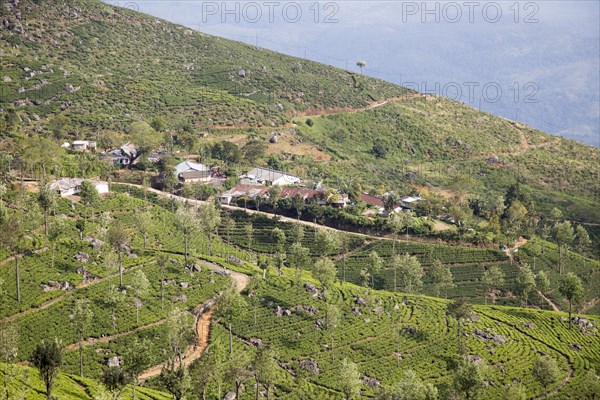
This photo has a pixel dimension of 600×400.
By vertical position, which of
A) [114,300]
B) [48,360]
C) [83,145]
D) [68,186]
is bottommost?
[114,300]

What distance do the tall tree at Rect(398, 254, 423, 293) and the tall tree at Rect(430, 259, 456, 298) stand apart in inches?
Answer: 95.4

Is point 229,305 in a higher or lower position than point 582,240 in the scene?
lower

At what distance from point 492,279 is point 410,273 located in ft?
57.0

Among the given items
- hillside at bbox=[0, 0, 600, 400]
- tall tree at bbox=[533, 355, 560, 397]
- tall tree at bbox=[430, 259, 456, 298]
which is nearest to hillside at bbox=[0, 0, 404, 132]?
hillside at bbox=[0, 0, 600, 400]

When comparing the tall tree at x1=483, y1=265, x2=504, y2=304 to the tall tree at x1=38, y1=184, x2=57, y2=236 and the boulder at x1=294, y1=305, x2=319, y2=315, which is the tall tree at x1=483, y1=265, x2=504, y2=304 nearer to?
the boulder at x1=294, y1=305, x2=319, y2=315

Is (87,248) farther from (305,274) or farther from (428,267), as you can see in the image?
(428,267)

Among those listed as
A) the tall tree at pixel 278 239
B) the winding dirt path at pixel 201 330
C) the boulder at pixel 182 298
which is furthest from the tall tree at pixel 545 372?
the boulder at pixel 182 298

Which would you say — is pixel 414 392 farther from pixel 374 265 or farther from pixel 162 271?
pixel 374 265

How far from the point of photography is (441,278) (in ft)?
326

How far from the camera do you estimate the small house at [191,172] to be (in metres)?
126

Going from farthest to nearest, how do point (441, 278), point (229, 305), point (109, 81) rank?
point (109, 81) → point (441, 278) → point (229, 305)

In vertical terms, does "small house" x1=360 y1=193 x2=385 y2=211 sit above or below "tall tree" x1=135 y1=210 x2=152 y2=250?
above

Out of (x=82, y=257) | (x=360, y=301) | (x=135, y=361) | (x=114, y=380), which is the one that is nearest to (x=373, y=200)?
(x=360, y=301)

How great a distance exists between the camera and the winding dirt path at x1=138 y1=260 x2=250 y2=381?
6594cm
